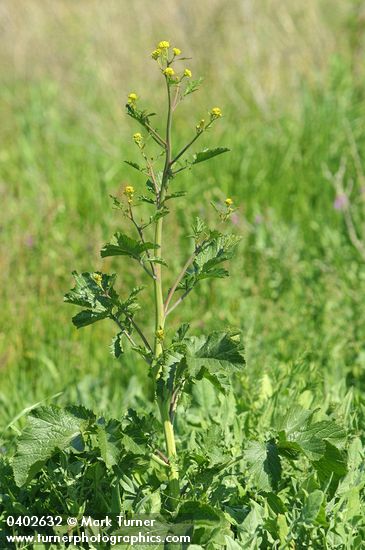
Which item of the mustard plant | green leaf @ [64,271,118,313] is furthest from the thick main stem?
green leaf @ [64,271,118,313]

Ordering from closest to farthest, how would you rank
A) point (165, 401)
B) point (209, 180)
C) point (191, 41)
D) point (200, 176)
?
1. point (165, 401)
2. point (209, 180)
3. point (200, 176)
4. point (191, 41)

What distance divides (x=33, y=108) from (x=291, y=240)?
2.72 m

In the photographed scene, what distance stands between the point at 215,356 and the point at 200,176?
2882mm

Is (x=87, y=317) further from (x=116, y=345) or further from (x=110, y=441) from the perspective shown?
(x=110, y=441)

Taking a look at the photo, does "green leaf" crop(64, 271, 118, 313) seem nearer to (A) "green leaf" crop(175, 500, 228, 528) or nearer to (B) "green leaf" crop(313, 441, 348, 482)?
(A) "green leaf" crop(175, 500, 228, 528)

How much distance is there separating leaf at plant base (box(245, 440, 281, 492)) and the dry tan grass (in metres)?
3.59

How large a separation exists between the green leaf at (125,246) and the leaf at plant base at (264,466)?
0.52m

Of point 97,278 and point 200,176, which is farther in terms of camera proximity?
point 200,176

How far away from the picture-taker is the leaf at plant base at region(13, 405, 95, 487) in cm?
189

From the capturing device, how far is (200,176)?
466cm

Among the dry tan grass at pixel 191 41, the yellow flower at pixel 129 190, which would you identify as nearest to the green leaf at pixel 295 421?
the yellow flower at pixel 129 190

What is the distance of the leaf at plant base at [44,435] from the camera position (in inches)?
74.3

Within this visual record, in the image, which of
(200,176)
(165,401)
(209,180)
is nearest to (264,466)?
(165,401)

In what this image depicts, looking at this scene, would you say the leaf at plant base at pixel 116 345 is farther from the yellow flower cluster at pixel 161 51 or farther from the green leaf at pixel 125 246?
the yellow flower cluster at pixel 161 51
